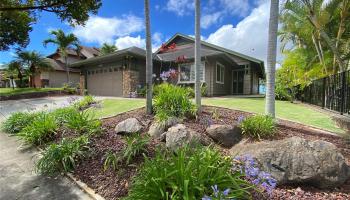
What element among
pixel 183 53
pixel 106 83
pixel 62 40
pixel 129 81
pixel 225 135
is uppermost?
pixel 62 40

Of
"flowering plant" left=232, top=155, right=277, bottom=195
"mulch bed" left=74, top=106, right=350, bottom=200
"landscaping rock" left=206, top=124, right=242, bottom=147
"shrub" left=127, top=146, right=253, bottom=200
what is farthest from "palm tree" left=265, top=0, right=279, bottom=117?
"shrub" left=127, top=146, right=253, bottom=200

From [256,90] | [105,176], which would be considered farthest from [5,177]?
[256,90]

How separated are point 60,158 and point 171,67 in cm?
1363

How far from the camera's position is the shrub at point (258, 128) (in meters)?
4.64

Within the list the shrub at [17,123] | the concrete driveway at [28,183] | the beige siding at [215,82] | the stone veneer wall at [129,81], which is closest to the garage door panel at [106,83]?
the stone veneer wall at [129,81]

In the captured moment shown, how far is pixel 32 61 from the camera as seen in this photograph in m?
23.0

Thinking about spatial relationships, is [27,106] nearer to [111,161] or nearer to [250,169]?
[111,161]

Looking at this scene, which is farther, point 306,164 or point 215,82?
point 215,82

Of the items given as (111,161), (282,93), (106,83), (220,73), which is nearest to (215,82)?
(220,73)

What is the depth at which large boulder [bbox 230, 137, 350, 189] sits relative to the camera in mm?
3090

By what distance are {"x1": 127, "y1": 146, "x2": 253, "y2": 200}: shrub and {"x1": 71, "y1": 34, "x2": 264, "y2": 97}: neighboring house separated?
10.8 meters

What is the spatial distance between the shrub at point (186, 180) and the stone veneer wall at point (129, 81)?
42.4ft

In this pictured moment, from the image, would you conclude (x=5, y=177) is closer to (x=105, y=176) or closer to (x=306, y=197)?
(x=105, y=176)

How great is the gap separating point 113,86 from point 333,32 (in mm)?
15496
